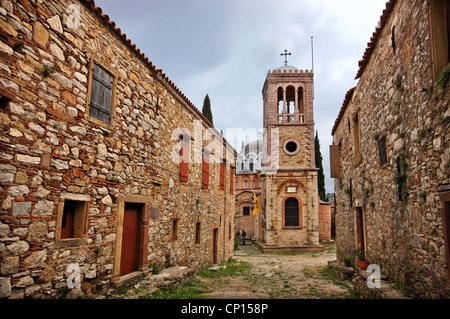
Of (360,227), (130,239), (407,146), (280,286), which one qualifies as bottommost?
(280,286)

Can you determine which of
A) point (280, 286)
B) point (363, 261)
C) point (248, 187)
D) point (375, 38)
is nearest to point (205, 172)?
point (280, 286)

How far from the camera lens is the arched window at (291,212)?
2386cm

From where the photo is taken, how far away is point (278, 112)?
2570 cm

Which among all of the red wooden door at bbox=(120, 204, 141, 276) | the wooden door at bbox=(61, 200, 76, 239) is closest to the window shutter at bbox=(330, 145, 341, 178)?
the red wooden door at bbox=(120, 204, 141, 276)

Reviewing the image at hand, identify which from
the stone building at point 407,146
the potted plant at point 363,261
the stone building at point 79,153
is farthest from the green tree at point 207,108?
the potted plant at point 363,261

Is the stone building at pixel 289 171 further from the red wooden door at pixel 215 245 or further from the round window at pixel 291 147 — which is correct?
the red wooden door at pixel 215 245

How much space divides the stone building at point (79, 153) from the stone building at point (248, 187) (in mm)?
13192

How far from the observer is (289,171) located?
79.0 ft

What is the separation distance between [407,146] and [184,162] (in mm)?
6194

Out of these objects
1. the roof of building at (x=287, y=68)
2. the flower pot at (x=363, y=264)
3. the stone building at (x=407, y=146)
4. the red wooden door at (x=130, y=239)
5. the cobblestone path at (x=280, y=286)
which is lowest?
the cobblestone path at (x=280, y=286)

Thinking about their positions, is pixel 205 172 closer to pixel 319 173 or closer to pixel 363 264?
pixel 363 264

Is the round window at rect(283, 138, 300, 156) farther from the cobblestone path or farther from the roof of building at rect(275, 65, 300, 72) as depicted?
the cobblestone path

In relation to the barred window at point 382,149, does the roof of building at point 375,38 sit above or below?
above

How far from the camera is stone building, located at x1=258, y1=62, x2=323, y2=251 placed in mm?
23219
